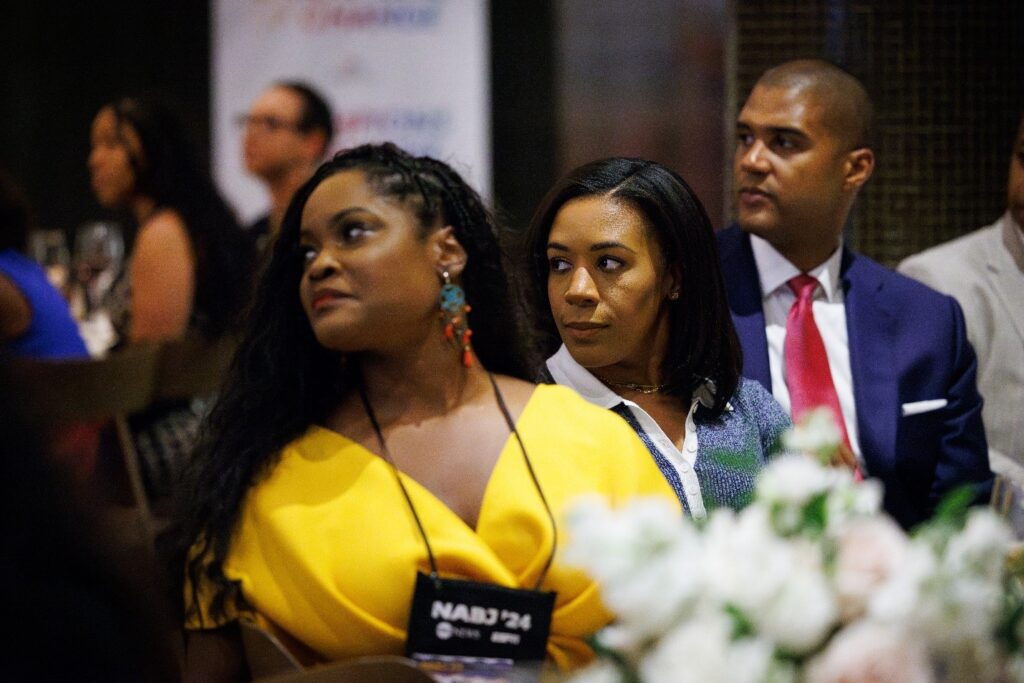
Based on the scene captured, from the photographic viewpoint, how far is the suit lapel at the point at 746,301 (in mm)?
2609

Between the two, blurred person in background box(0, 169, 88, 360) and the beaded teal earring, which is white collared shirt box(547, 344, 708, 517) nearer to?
the beaded teal earring

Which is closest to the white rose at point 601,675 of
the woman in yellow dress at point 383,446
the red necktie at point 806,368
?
the woman in yellow dress at point 383,446

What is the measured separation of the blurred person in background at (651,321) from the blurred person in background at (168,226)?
7.25ft

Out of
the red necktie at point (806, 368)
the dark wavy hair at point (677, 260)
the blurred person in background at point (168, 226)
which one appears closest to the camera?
the dark wavy hair at point (677, 260)

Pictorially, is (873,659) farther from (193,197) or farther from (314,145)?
(314,145)

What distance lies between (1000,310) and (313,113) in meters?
3.04

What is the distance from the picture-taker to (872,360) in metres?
2.66

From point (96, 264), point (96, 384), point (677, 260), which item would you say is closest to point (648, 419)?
point (677, 260)

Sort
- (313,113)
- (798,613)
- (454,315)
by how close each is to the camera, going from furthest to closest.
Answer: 1. (313,113)
2. (454,315)
3. (798,613)

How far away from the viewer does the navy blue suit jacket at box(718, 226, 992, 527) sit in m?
2.62

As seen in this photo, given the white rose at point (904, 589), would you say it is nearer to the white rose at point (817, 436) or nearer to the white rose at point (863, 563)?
the white rose at point (863, 563)

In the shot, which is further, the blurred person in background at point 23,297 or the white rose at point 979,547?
the blurred person in background at point 23,297

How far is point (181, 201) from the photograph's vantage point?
426 cm

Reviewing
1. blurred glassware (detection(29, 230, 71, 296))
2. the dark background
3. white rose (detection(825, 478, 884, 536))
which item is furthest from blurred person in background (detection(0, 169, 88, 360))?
white rose (detection(825, 478, 884, 536))
